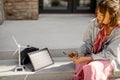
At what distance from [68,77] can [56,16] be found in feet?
7.63

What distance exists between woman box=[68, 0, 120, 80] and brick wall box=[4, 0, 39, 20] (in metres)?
2.43

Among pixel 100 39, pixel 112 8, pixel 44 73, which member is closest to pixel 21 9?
pixel 44 73

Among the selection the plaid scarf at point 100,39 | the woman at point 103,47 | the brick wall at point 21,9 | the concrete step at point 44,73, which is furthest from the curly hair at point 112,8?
the brick wall at point 21,9

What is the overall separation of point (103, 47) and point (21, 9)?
2.66 metres

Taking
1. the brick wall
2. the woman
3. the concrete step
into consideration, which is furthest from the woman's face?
the brick wall

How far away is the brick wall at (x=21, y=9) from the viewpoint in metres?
5.25

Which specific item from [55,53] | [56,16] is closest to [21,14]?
[56,16]

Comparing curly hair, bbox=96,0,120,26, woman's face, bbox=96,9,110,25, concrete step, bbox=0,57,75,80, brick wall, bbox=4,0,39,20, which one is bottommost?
concrete step, bbox=0,57,75,80

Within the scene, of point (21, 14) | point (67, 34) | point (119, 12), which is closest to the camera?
point (119, 12)

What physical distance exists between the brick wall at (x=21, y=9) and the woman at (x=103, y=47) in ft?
7.97

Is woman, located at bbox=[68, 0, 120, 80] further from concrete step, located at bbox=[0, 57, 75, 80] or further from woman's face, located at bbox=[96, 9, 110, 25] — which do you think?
concrete step, located at bbox=[0, 57, 75, 80]

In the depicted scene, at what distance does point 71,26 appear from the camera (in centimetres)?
495

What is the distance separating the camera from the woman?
2.77 m

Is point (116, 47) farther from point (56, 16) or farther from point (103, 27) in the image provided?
point (56, 16)
